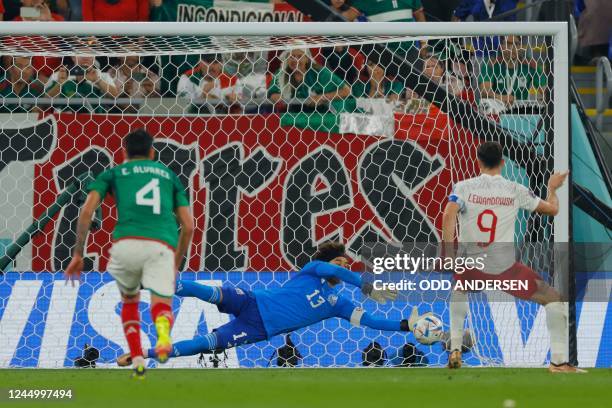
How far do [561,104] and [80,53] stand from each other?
152 inches

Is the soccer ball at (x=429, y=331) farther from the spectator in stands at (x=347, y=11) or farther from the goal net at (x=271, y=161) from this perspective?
the spectator in stands at (x=347, y=11)

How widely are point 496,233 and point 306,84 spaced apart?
3235mm

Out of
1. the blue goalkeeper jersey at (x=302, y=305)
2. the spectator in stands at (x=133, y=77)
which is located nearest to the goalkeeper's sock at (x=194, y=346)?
the blue goalkeeper jersey at (x=302, y=305)

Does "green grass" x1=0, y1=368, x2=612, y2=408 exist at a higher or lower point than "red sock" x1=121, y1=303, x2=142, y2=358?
lower

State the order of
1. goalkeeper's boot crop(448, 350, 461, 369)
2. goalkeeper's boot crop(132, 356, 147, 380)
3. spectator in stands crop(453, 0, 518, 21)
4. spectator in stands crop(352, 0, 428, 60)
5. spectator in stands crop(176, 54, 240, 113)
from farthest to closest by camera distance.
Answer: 1. spectator in stands crop(453, 0, 518, 21)
2. spectator in stands crop(352, 0, 428, 60)
3. spectator in stands crop(176, 54, 240, 113)
4. goalkeeper's boot crop(448, 350, 461, 369)
5. goalkeeper's boot crop(132, 356, 147, 380)

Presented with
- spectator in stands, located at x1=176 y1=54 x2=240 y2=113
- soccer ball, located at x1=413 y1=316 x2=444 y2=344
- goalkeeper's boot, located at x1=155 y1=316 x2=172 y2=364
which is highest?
spectator in stands, located at x1=176 y1=54 x2=240 y2=113

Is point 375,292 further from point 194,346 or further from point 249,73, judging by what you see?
point 249,73

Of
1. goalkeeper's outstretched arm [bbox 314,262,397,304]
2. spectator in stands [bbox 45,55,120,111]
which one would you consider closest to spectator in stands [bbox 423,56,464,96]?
goalkeeper's outstretched arm [bbox 314,262,397,304]

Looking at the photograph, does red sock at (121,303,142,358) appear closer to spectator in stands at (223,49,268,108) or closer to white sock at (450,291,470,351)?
white sock at (450,291,470,351)

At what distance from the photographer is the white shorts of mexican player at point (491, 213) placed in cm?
910

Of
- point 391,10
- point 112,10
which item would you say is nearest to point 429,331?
point 391,10

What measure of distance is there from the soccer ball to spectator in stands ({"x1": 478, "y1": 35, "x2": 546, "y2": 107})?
8.58 ft

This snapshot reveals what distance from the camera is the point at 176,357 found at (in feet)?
32.9

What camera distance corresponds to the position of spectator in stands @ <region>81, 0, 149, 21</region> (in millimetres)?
12586
